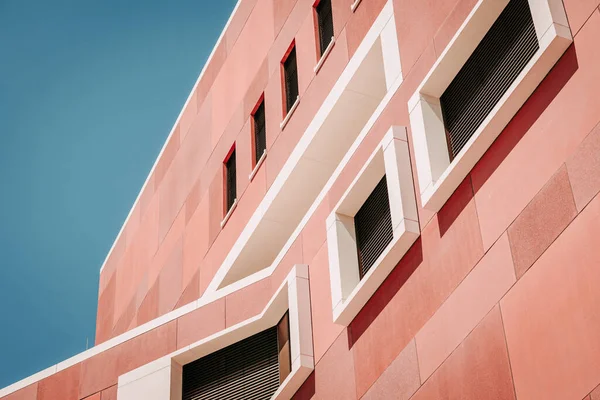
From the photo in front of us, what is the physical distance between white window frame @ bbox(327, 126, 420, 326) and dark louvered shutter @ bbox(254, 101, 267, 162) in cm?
994

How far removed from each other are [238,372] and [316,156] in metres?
6.43

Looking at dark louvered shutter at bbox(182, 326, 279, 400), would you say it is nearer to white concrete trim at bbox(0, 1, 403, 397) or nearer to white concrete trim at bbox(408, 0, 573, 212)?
white concrete trim at bbox(0, 1, 403, 397)

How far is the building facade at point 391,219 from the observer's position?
15273 millimetres

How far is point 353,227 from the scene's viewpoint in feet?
70.9

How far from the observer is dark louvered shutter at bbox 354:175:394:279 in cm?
2061

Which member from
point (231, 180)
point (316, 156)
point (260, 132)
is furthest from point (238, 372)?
point (231, 180)

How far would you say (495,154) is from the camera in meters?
17.2

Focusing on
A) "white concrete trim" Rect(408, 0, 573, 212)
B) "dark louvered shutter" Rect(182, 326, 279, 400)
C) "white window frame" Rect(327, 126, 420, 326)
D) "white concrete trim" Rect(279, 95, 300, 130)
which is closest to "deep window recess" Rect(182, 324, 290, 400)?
"dark louvered shutter" Rect(182, 326, 279, 400)

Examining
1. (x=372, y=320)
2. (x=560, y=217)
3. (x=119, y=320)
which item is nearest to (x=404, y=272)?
(x=372, y=320)

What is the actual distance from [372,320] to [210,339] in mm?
6341

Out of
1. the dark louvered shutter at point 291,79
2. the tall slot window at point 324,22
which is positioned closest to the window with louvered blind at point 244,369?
the dark louvered shutter at point 291,79

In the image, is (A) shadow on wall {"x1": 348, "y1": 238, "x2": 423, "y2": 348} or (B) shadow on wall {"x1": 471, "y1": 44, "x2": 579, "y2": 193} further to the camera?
(A) shadow on wall {"x1": 348, "y1": 238, "x2": 423, "y2": 348}

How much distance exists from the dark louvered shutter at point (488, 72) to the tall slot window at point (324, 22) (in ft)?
30.8

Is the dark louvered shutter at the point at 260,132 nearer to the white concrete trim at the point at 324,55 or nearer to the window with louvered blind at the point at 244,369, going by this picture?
the white concrete trim at the point at 324,55
